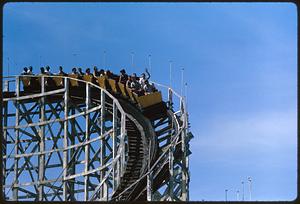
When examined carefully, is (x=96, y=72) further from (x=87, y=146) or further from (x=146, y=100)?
(x=87, y=146)

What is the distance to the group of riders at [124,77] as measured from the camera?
26.7 metres

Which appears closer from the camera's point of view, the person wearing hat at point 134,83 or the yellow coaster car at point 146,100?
the yellow coaster car at point 146,100

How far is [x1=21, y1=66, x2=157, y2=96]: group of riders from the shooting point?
26.7m

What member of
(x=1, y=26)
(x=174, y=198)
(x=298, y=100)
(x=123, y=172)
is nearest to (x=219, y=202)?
(x=298, y=100)

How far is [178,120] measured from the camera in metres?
27.7

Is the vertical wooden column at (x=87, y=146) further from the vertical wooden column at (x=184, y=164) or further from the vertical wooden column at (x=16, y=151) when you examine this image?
the vertical wooden column at (x=184, y=164)

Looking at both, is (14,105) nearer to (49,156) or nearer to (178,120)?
(49,156)

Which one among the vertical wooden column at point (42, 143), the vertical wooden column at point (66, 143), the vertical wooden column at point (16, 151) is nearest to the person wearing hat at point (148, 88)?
the vertical wooden column at point (66, 143)

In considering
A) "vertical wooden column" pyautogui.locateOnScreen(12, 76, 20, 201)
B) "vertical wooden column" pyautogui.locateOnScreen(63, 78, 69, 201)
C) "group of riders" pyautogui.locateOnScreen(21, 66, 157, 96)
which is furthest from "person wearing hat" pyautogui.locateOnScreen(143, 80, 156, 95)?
"vertical wooden column" pyautogui.locateOnScreen(12, 76, 20, 201)

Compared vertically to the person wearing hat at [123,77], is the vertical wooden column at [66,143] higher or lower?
lower

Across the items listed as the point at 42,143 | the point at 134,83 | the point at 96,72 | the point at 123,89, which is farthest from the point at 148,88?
the point at 42,143

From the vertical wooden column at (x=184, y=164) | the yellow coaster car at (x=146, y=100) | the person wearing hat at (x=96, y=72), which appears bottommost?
the vertical wooden column at (x=184, y=164)

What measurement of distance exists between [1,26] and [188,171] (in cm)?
2016

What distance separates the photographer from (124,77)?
27.2 m
